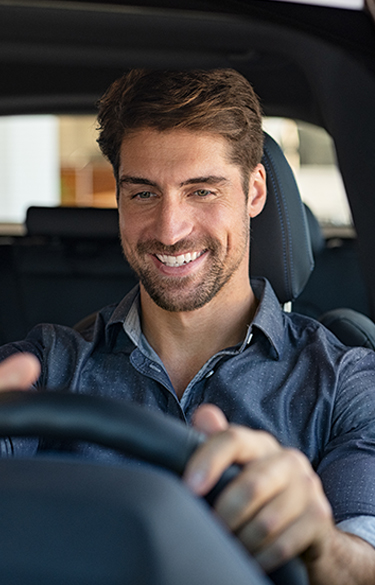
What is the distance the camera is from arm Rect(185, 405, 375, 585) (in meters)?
0.65

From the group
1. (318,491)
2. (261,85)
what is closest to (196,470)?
(318,491)

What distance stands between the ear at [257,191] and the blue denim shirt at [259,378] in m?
0.16

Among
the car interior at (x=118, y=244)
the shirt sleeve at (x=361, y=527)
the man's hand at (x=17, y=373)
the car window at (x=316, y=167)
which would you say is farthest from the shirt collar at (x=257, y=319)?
the man's hand at (x=17, y=373)

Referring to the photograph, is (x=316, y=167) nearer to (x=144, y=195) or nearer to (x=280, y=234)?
(x=280, y=234)

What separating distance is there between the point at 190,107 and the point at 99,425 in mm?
912

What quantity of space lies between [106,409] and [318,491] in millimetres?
227

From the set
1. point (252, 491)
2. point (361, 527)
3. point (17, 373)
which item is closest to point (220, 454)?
point (252, 491)

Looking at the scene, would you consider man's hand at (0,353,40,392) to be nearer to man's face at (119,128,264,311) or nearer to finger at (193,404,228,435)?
finger at (193,404,228,435)

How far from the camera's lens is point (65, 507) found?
21.4 inches

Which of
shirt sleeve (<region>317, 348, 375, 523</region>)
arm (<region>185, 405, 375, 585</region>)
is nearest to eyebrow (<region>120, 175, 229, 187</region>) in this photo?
shirt sleeve (<region>317, 348, 375, 523</region>)

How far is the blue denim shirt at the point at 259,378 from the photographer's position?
50.6 inches

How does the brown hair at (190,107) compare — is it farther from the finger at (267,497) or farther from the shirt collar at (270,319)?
the finger at (267,497)

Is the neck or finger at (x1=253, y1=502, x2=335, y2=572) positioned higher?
finger at (x1=253, y1=502, x2=335, y2=572)

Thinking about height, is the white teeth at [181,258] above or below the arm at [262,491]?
above
